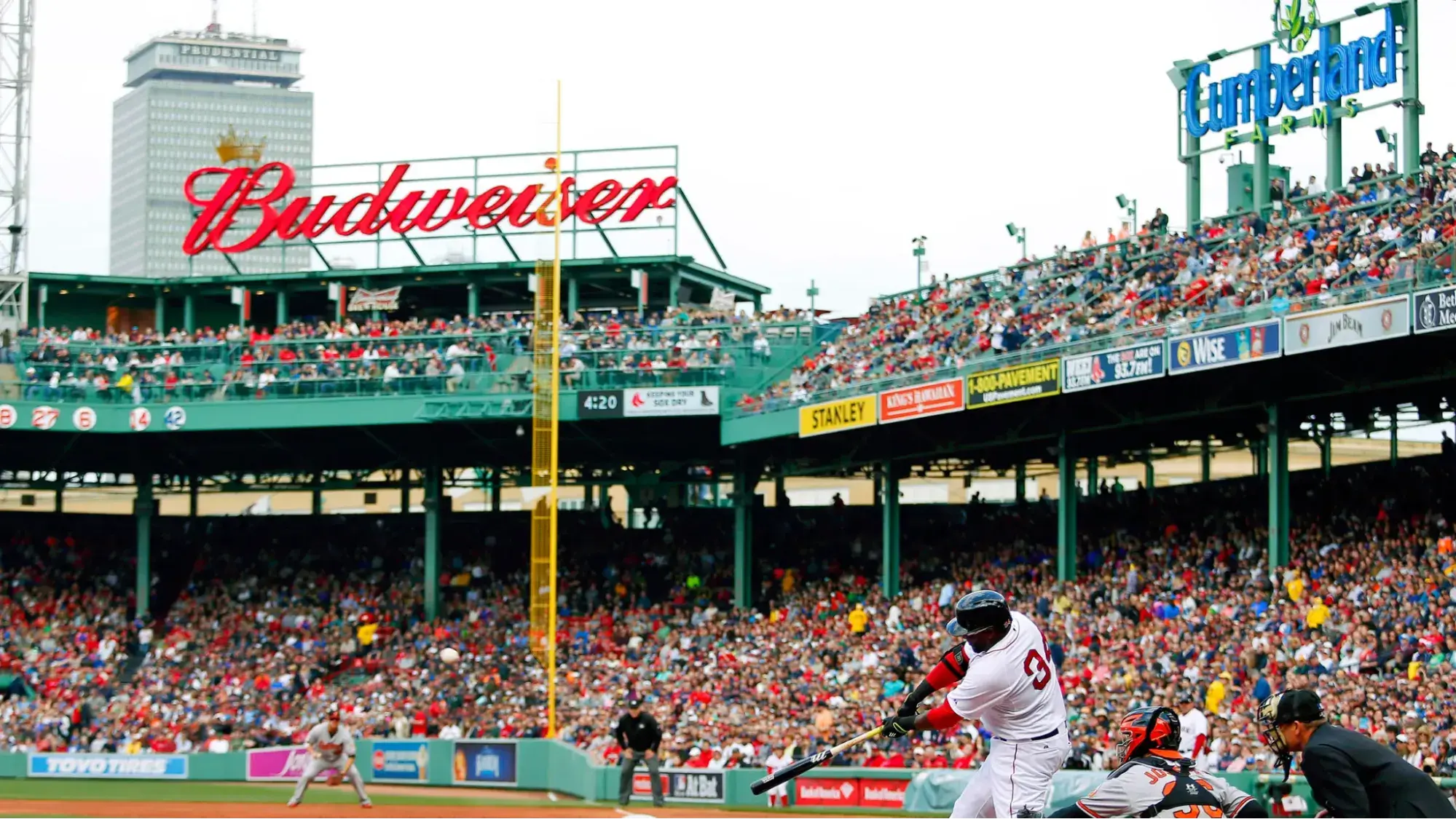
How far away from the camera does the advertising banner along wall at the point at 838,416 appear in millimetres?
35469

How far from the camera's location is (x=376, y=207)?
4838cm

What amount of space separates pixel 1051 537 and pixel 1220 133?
9.18 meters

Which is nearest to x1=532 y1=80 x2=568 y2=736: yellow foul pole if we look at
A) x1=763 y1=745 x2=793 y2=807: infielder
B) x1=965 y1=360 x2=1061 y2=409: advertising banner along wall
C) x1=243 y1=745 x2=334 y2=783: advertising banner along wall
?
x1=243 y1=745 x2=334 y2=783: advertising banner along wall

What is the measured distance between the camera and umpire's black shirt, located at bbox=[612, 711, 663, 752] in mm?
24312

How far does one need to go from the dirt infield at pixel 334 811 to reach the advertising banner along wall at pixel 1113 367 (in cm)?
924

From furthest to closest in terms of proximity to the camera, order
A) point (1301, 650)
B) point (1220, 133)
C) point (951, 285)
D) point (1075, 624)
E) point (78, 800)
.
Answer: point (951, 285), point (1220, 133), point (1075, 624), point (78, 800), point (1301, 650)

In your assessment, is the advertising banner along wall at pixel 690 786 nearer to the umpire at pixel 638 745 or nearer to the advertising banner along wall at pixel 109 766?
the umpire at pixel 638 745

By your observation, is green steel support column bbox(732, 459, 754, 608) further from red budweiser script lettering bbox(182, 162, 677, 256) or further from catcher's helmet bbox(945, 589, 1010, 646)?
catcher's helmet bbox(945, 589, 1010, 646)

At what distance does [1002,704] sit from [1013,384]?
2243 cm

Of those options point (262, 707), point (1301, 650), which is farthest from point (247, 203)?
point (1301, 650)

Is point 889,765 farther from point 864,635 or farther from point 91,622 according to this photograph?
point 91,622

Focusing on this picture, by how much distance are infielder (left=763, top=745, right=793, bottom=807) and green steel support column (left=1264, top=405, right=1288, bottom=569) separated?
8.32 metres

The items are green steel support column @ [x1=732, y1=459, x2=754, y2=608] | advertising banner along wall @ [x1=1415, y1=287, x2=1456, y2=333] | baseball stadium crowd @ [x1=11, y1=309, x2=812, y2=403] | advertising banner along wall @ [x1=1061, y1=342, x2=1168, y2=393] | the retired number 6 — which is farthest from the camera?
green steel support column @ [x1=732, y1=459, x2=754, y2=608]

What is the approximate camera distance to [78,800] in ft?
90.3
